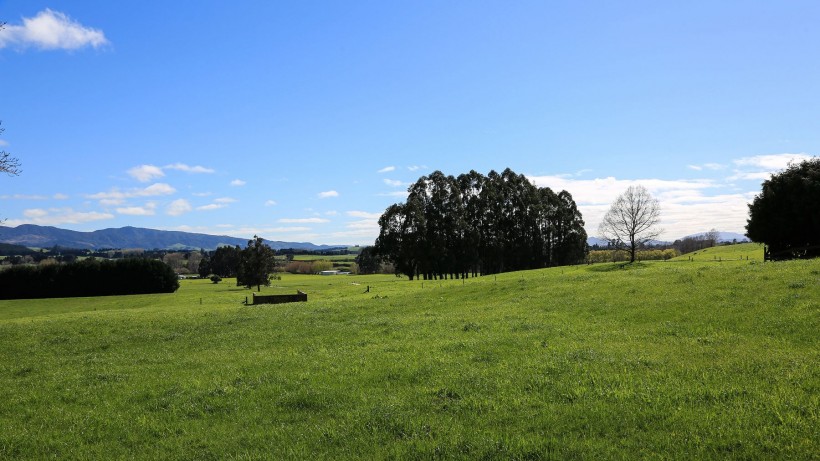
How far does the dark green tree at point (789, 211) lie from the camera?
51156 millimetres

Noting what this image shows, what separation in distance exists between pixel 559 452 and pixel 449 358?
6.63 m

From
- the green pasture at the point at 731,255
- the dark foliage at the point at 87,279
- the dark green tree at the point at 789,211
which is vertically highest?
the dark green tree at the point at 789,211

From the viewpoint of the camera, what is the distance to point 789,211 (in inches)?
2114

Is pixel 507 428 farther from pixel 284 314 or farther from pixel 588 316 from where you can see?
pixel 284 314

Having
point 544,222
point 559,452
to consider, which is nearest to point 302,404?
point 559,452

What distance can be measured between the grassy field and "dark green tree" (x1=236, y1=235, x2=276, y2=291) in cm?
8171

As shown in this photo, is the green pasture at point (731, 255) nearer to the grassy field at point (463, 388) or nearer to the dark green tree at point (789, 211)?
the dark green tree at point (789, 211)

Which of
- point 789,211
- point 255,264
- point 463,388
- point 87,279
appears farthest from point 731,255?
point 87,279

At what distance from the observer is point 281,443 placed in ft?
29.8

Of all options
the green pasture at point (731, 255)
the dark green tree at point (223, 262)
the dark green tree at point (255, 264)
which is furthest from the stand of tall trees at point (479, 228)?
the dark green tree at point (223, 262)

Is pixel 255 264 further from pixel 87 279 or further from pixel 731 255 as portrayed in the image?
pixel 731 255

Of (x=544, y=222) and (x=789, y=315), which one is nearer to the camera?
(x=789, y=315)

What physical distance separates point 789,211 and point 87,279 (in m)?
117

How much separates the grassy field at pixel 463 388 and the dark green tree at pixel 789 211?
3749cm
